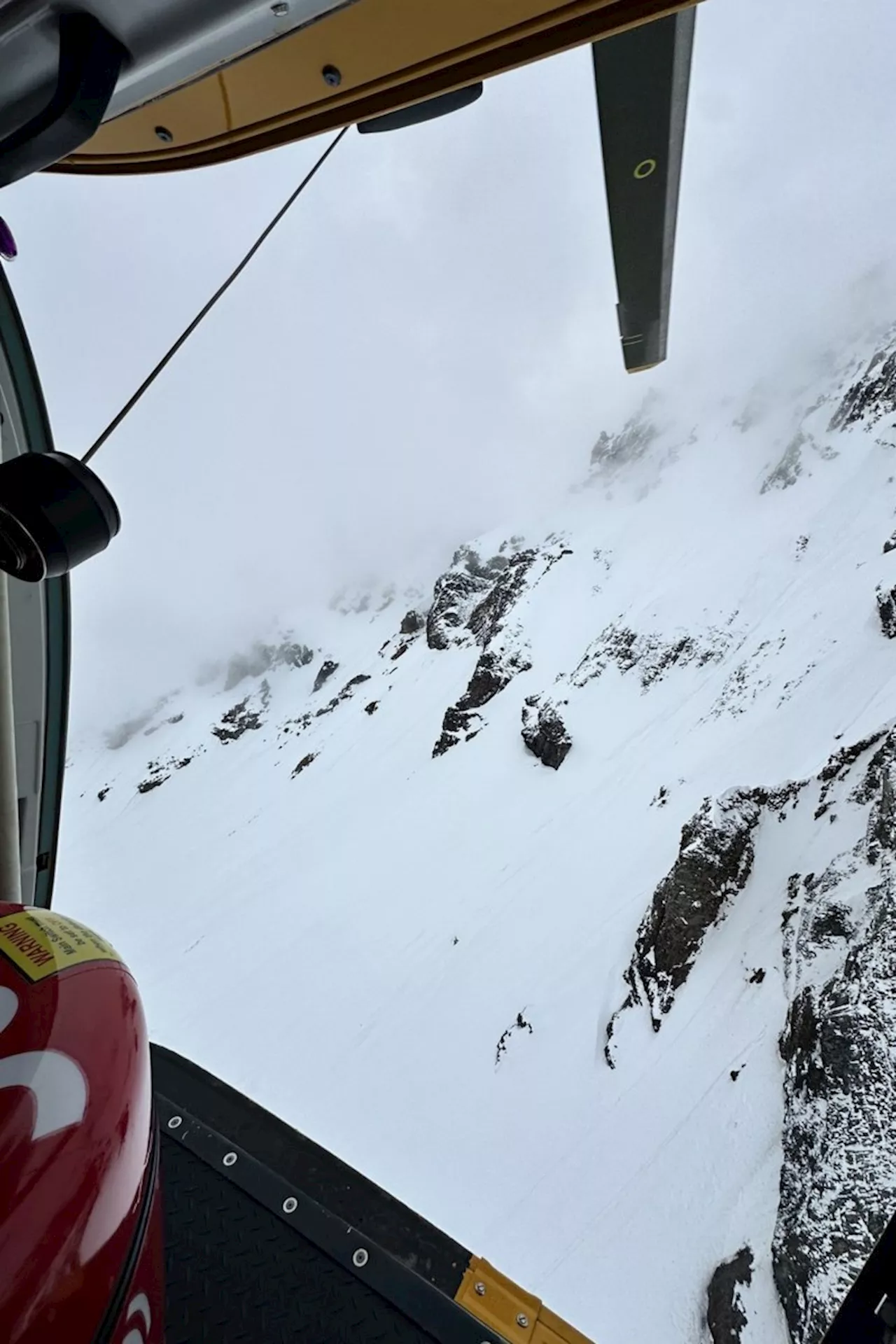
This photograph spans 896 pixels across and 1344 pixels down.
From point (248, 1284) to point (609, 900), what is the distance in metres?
28.2

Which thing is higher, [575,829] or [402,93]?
[402,93]

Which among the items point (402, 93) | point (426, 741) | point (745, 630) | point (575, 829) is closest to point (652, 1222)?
point (575, 829)

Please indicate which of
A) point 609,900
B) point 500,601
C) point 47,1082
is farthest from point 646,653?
point 47,1082

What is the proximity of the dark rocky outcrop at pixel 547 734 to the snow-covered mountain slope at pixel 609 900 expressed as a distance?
0.35m

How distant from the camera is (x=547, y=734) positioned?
131 ft

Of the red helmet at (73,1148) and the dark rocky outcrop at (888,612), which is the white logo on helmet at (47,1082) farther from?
the dark rocky outcrop at (888,612)

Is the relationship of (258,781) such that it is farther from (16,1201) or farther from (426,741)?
(16,1201)

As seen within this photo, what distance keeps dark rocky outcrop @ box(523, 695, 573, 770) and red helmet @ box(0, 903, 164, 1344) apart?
1524 inches

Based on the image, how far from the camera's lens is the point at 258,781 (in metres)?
63.3

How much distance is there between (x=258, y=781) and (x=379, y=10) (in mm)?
65939

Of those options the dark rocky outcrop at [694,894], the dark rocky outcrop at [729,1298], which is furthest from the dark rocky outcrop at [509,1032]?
the dark rocky outcrop at [729,1298]

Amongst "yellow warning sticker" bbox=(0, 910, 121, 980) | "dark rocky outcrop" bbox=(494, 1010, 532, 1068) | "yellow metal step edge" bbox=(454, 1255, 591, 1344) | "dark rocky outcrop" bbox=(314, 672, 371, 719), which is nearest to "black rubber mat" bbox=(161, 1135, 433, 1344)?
"yellow metal step edge" bbox=(454, 1255, 591, 1344)

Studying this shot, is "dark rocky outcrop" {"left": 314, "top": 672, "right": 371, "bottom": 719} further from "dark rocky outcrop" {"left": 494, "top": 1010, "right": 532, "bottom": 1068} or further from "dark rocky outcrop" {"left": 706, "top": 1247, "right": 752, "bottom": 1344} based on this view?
"dark rocky outcrop" {"left": 706, "top": 1247, "right": 752, "bottom": 1344}

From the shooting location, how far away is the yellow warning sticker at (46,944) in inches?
40.8
